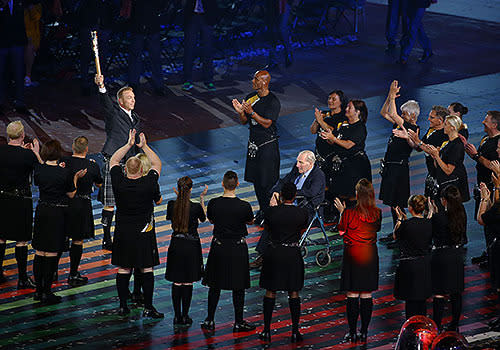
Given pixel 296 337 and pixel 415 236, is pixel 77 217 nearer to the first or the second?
pixel 296 337

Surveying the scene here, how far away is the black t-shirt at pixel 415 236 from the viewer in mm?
9086

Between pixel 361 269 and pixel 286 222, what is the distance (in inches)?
33.4

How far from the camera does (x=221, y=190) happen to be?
1353 cm

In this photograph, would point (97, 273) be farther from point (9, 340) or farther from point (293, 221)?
point (293, 221)

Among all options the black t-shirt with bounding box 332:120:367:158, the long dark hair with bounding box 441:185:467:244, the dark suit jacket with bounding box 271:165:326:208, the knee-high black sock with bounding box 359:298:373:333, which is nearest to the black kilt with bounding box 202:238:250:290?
the knee-high black sock with bounding box 359:298:373:333

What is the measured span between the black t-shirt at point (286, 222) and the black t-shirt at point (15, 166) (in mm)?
2817

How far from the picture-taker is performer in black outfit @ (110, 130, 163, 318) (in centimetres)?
956

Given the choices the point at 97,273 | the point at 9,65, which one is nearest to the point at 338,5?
the point at 9,65

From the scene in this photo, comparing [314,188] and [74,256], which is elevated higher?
[314,188]

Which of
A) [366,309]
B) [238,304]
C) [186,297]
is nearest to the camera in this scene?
[366,309]

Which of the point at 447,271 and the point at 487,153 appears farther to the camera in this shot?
the point at 487,153

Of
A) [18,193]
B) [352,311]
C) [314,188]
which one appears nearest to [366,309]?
[352,311]

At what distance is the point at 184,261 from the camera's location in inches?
373

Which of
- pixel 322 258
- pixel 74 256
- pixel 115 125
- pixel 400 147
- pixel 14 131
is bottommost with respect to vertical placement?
pixel 322 258
